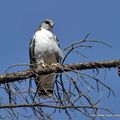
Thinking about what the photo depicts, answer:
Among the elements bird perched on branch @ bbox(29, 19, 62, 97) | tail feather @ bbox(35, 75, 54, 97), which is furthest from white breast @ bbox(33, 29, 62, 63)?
tail feather @ bbox(35, 75, 54, 97)

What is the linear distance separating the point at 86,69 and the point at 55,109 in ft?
3.76

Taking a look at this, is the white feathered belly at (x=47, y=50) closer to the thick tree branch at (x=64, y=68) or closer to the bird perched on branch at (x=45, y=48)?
the bird perched on branch at (x=45, y=48)

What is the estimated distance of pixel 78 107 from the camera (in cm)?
598

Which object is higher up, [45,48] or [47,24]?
[47,24]

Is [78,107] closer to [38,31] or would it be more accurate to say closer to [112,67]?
[112,67]

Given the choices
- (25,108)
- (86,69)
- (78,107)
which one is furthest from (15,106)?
(86,69)

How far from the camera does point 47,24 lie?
492 inches

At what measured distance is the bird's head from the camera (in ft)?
40.2

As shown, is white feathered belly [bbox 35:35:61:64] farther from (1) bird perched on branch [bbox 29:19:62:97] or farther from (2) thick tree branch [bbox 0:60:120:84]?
(2) thick tree branch [bbox 0:60:120:84]

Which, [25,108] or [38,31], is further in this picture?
[38,31]

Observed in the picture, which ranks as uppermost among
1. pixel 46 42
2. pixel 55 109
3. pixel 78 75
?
pixel 46 42

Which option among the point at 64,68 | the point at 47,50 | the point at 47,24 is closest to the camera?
the point at 64,68

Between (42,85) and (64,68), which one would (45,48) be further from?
(42,85)

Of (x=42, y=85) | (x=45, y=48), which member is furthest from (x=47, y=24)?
(x=42, y=85)
